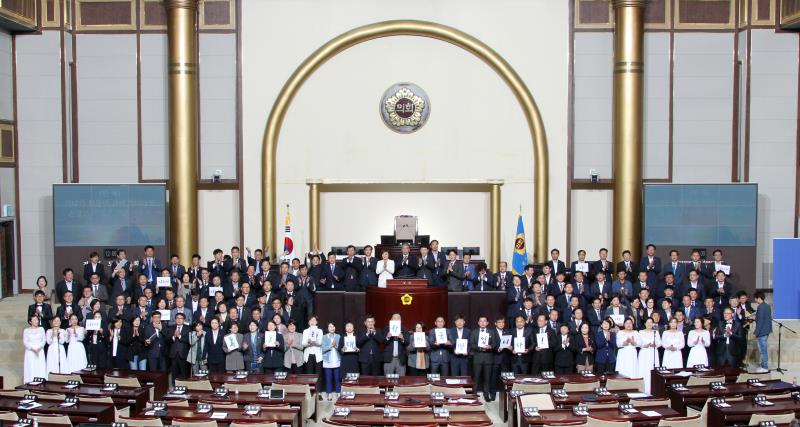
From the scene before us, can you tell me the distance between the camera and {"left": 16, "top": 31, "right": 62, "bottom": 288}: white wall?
20625 mm

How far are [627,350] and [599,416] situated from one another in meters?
3.95

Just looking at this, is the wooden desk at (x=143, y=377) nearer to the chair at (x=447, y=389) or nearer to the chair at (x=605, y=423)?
the chair at (x=447, y=389)

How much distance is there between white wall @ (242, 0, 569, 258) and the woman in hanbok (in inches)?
247

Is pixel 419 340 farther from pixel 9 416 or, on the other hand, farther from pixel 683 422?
pixel 9 416

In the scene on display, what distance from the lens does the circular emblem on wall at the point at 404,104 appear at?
20938 millimetres

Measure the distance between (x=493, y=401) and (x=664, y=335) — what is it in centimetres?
313

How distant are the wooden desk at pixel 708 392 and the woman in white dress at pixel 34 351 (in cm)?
1039

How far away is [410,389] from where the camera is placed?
12.6 metres

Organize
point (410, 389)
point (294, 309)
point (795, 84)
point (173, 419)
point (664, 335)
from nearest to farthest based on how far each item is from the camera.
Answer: point (173, 419) → point (410, 389) → point (664, 335) → point (294, 309) → point (795, 84)

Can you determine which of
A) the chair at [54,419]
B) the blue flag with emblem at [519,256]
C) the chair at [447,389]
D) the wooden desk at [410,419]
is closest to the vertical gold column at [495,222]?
the blue flag with emblem at [519,256]

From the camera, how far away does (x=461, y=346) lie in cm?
1495

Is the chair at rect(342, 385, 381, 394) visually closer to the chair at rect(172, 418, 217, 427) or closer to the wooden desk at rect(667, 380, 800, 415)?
the chair at rect(172, 418, 217, 427)

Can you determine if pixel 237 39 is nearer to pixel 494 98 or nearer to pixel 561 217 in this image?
pixel 494 98

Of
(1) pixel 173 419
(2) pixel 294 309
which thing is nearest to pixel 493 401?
(2) pixel 294 309
